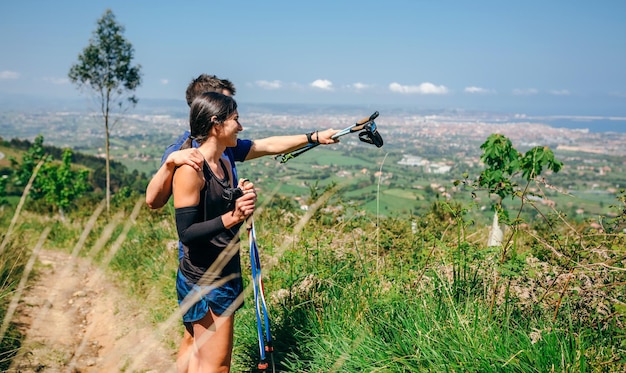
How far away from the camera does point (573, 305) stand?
8.59 feet

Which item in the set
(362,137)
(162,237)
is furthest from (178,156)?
(162,237)

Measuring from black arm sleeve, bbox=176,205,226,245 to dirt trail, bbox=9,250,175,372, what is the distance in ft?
3.25

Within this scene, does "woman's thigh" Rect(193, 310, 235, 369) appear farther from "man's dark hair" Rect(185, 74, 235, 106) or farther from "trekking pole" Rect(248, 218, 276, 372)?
"man's dark hair" Rect(185, 74, 235, 106)

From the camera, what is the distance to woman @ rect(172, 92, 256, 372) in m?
2.29

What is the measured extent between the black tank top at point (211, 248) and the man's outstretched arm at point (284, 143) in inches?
31.2

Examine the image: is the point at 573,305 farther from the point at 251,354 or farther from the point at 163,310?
the point at 163,310

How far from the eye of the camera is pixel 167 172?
2311mm

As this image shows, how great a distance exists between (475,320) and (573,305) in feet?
2.45

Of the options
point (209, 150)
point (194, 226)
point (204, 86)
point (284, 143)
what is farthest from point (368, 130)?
point (194, 226)

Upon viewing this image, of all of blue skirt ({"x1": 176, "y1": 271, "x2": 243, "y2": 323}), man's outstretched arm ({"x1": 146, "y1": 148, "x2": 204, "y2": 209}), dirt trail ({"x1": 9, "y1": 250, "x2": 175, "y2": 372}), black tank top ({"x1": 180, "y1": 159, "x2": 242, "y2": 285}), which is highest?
man's outstretched arm ({"x1": 146, "y1": 148, "x2": 204, "y2": 209})

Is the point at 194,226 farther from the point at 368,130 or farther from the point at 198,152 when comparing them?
the point at 368,130

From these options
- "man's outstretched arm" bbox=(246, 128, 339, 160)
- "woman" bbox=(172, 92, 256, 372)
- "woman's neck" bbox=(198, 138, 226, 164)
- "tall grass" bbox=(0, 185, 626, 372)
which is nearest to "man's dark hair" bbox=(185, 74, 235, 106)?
"man's outstretched arm" bbox=(246, 128, 339, 160)

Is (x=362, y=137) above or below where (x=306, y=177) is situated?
above

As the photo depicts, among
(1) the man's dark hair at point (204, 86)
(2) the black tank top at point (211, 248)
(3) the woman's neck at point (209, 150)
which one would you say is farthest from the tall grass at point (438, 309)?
(1) the man's dark hair at point (204, 86)
